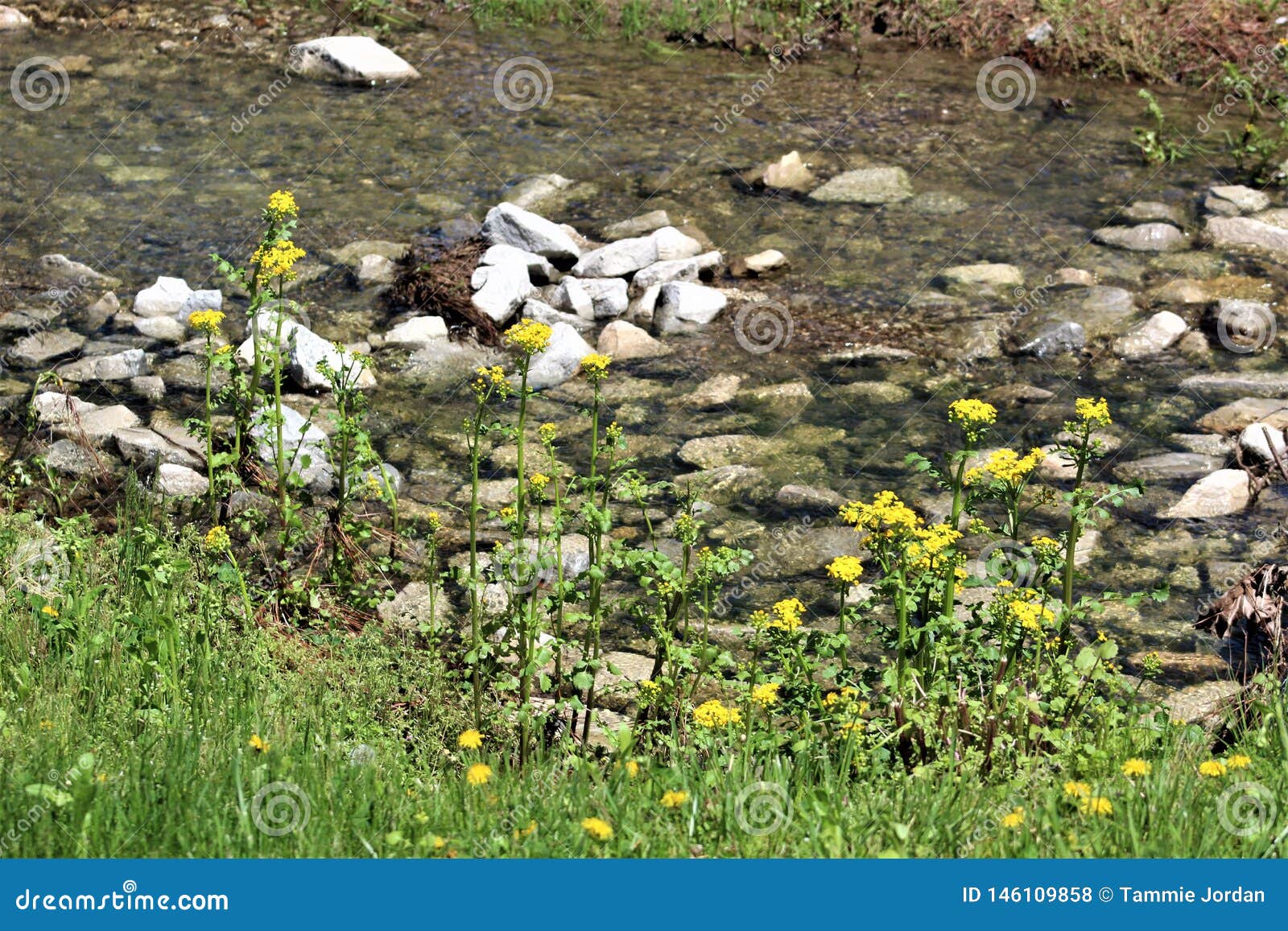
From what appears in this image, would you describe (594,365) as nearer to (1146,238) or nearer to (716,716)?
(716,716)

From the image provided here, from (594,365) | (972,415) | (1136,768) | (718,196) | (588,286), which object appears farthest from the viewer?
(718,196)

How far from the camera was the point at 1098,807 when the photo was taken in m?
2.97

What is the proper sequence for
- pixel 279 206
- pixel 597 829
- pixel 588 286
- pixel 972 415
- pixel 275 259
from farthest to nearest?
pixel 588 286
pixel 275 259
pixel 279 206
pixel 972 415
pixel 597 829

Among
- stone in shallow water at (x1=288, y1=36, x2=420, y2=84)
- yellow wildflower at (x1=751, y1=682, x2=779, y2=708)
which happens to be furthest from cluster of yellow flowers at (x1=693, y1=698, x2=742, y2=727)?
stone in shallow water at (x1=288, y1=36, x2=420, y2=84)

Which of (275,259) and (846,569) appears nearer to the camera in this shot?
(846,569)

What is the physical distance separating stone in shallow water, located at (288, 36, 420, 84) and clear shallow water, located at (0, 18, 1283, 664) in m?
0.26

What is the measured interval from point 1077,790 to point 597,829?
1.07m

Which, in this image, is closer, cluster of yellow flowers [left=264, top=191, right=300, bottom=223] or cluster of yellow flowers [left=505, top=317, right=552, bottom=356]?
cluster of yellow flowers [left=505, top=317, right=552, bottom=356]

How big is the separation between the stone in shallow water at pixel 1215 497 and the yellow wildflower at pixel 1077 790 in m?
2.53

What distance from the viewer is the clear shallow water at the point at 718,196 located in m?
5.88

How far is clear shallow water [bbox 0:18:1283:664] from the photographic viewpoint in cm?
588

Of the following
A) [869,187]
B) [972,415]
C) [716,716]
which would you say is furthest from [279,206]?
[869,187]

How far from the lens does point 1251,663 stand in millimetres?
4449

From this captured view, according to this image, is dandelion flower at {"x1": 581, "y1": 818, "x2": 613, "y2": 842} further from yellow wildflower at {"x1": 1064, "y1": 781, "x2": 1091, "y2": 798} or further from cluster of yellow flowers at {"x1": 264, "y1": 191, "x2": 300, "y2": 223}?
cluster of yellow flowers at {"x1": 264, "y1": 191, "x2": 300, "y2": 223}
